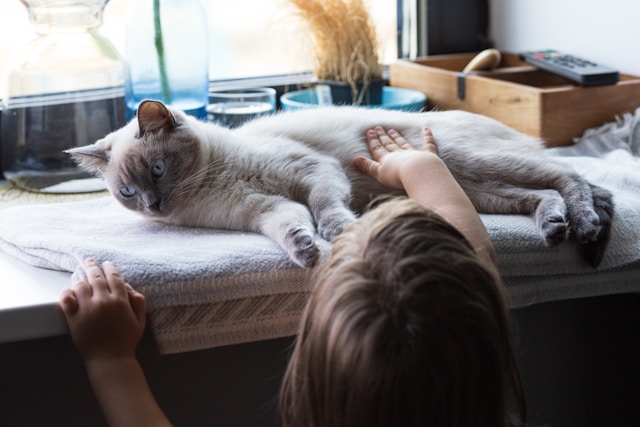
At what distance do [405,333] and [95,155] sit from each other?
0.72m

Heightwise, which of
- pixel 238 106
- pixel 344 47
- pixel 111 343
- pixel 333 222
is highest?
pixel 344 47

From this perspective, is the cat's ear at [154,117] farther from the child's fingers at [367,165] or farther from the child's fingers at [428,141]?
the child's fingers at [428,141]

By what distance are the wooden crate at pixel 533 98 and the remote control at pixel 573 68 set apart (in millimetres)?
17

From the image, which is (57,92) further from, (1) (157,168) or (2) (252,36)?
(2) (252,36)

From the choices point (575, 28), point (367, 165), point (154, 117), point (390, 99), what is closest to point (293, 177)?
point (367, 165)

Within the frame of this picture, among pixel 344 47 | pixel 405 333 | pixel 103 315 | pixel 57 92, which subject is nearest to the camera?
pixel 405 333

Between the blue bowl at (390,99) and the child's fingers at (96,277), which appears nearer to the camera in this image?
the child's fingers at (96,277)

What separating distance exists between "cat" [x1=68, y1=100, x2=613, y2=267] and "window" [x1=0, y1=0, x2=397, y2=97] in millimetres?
520

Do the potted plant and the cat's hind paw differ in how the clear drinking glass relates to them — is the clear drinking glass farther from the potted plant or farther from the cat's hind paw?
the cat's hind paw

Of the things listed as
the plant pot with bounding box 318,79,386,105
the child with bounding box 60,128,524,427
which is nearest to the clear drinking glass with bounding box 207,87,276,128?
the plant pot with bounding box 318,79,386,105

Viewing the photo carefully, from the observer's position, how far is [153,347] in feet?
4.87

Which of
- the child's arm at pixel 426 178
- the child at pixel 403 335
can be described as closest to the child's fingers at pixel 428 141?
the child's arm at pixel 426 178

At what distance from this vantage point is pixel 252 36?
207 centimetres

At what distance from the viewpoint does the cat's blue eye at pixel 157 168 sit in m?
1.35
